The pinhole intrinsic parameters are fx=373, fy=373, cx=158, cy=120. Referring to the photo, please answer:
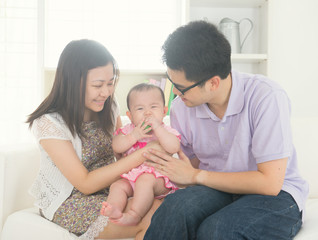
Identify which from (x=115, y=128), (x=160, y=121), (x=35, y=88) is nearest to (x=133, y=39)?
(x=35, y=88)

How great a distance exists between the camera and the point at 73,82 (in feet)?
5.48

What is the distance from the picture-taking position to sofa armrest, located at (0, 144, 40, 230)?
1671 millimetres

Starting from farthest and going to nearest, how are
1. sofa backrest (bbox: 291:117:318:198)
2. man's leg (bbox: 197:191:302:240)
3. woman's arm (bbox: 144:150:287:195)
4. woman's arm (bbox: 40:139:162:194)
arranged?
sofa backrest (bbox: 291:117:318:198), woman's arm (bbox: 40:139:162:194), woman's arm (bbox: 144:150:287:195), man's leg (bbox: 197:191:302:240)

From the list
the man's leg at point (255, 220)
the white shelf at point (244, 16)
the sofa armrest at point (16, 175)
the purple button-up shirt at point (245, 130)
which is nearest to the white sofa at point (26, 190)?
the sofa armrest at point (16, 175)

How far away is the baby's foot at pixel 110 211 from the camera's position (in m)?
1.37

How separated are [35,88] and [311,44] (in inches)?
92.7

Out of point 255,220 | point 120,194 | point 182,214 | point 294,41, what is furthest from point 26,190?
point 294,41

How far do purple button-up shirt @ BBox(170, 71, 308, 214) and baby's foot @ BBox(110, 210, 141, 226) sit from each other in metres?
0.41

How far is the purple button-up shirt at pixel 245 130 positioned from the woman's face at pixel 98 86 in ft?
1.11

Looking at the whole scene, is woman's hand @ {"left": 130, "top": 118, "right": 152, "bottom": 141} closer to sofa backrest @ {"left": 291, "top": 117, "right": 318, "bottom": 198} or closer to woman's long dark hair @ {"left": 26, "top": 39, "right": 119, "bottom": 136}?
woman's long dark hair @ {"left": 26, "top": 39, "right": 119, "bottom": 136}

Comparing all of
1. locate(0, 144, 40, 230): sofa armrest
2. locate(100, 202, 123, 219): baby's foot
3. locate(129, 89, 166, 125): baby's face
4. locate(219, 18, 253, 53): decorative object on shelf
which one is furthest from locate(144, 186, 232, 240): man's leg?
locate(219, 18, 253, 53): decorative object on shelf

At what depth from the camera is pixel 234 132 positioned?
1.57m

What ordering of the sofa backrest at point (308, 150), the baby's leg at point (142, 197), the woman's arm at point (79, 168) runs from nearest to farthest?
the baby's leg at point (142, 197)
the woman's arm at point (79, 168)
the sofa backrest at point (308, 150)

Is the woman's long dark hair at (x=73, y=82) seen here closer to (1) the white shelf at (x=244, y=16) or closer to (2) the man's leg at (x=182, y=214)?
(2) the man's leg at (x=182, y=214)
